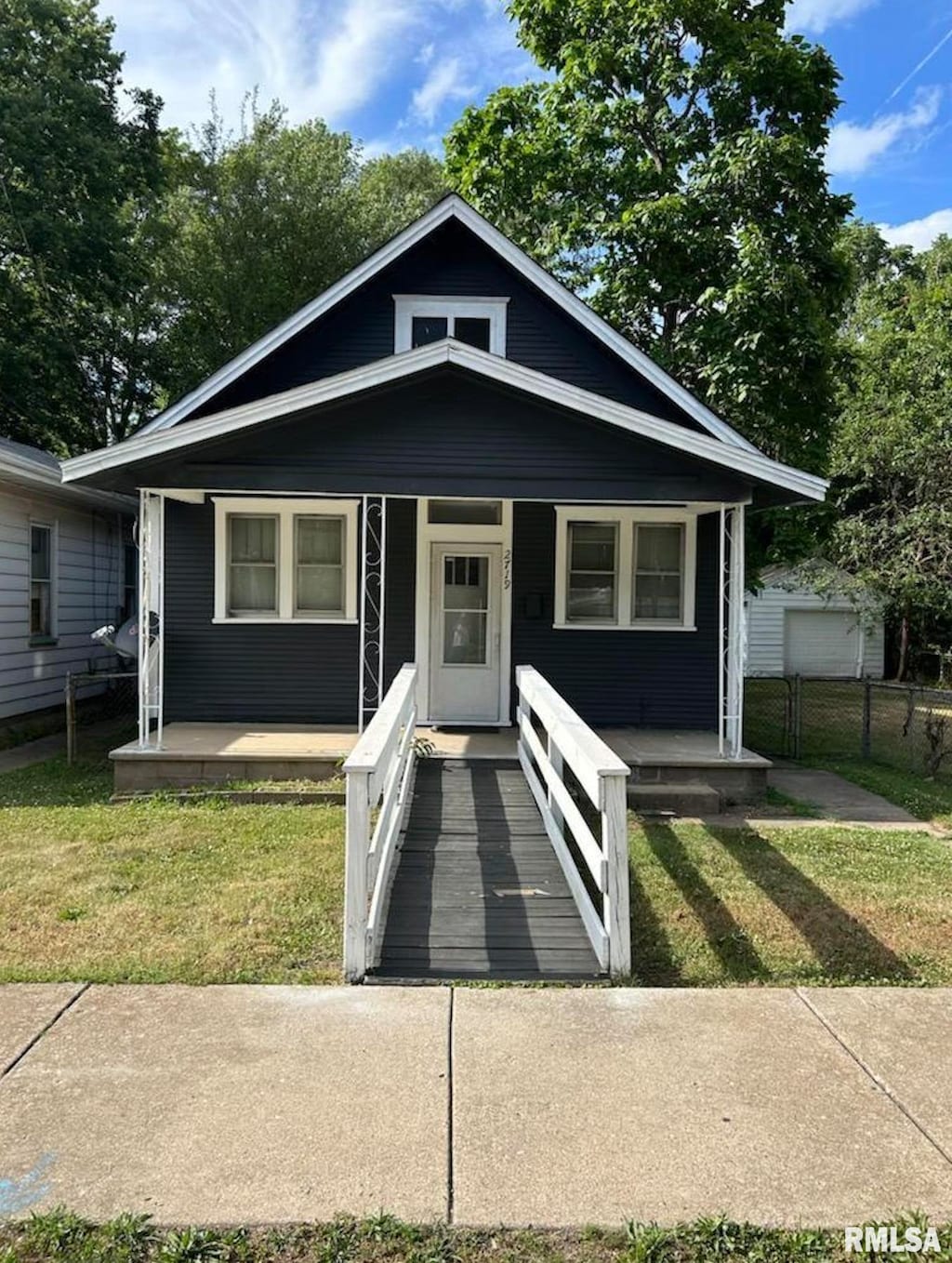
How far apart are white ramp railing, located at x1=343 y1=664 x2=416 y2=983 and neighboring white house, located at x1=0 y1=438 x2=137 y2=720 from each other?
6.79 m

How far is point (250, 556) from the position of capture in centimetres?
993

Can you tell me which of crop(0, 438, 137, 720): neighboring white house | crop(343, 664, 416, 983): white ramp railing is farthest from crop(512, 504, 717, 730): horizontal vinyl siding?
crop(0, 438, 137, 720): neighboring white house

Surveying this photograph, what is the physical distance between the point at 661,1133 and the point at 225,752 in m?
5.88

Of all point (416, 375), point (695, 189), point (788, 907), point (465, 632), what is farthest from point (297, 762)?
point (695, 189)

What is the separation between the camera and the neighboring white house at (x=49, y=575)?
10828 mm

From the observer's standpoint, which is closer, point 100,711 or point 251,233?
point 100,711

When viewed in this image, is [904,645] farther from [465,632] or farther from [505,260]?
[505,260]

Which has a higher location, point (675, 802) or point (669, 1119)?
point (675, 802)

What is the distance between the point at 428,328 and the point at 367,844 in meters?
7.91

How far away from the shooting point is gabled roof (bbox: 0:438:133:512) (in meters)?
9.91

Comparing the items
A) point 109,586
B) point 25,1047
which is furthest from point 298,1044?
point 109,586

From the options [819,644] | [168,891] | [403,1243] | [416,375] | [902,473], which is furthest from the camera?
[819,644]

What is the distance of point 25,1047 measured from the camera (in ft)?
11.6

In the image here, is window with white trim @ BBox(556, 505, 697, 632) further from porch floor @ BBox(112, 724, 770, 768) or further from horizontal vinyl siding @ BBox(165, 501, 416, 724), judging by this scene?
horizontal vinyl siding @ BBox(165, 501, 416, 724)
